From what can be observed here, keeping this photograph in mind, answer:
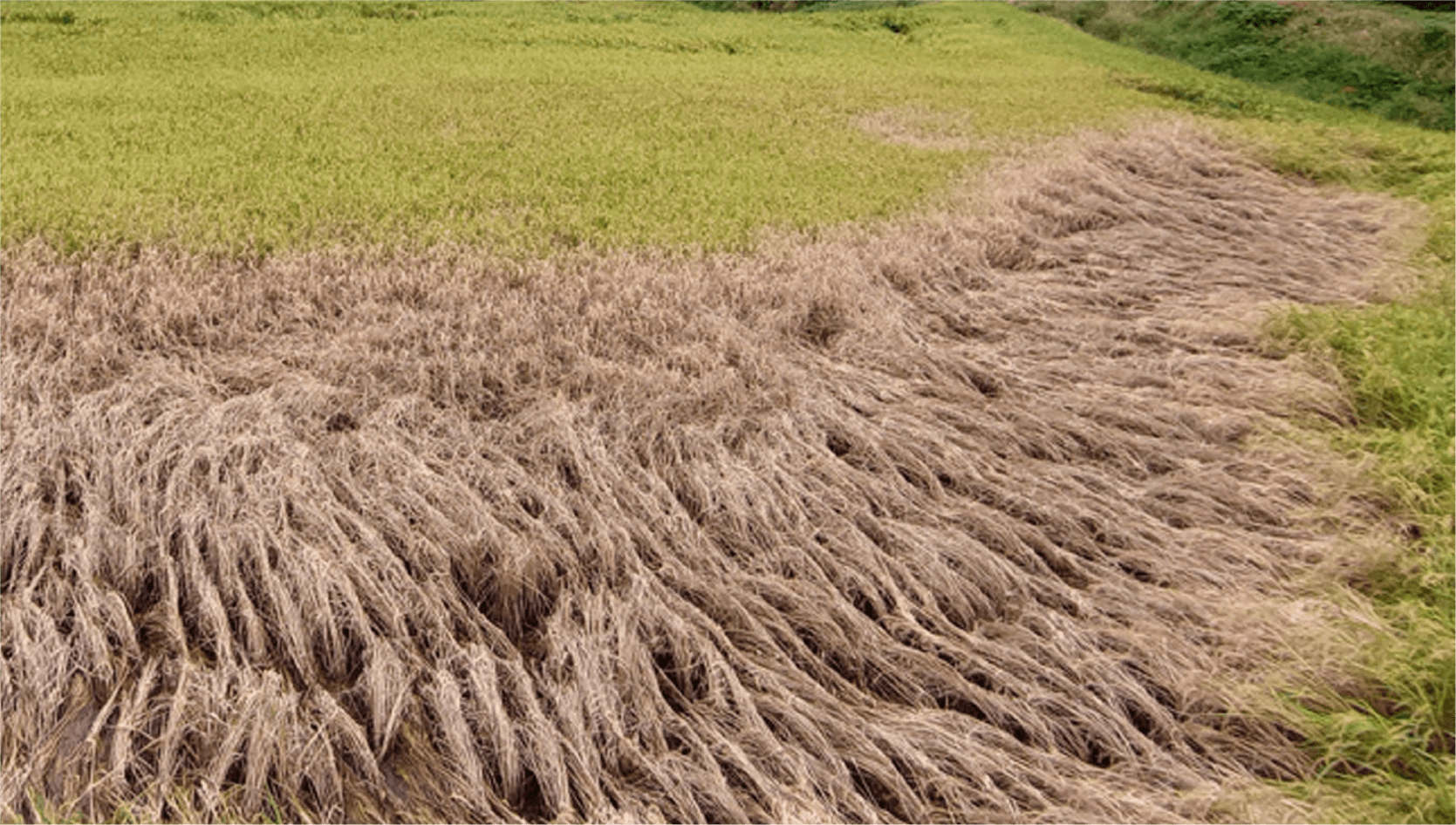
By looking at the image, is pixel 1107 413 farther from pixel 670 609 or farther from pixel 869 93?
pixel 869 93

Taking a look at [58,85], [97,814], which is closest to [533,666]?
[97,814]

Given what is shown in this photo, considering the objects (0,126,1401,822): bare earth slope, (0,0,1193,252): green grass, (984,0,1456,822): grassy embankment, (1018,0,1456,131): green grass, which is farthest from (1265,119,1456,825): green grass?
(1018,0,1456,131): green grass

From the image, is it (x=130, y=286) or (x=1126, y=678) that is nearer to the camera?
(x=1126, y=678)

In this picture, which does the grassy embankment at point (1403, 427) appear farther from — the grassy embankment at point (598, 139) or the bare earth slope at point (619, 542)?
the bare earth slope at point (619, 542)

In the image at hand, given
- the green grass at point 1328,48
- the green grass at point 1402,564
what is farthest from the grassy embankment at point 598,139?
the green grass at point 1328,48

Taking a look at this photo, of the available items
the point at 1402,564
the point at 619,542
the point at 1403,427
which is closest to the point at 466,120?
the point at 619,542

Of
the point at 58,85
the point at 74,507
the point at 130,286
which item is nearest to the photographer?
the point at 74,507
